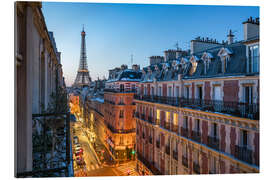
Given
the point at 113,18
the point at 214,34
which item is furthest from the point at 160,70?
the point at 113,18

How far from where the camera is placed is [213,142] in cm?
543

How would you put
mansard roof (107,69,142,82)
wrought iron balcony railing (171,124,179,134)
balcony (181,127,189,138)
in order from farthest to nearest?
mansard roof (107,69,142,82)
wrought iron balcony railing (171,124,179,134)
balcony (181,127,189,138)

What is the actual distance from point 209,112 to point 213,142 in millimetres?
989

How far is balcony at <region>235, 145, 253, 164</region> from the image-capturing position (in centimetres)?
410

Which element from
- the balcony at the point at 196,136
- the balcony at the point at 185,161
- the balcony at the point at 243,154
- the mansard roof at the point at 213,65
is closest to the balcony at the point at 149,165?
the balcony at the point at 185,161

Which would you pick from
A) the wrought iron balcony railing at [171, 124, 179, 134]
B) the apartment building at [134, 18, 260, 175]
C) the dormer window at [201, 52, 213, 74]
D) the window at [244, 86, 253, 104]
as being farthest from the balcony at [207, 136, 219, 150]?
the dormer window at [201, 52, 213, 74]

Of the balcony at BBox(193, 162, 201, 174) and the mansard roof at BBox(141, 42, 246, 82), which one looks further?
the balcony at BBox(193, 162, 201, 174)

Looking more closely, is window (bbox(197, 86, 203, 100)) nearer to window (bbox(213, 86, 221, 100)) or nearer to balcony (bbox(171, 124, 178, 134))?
window (bbox(213, 86, 221, 100))

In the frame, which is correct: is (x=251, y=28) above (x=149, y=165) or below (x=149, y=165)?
above

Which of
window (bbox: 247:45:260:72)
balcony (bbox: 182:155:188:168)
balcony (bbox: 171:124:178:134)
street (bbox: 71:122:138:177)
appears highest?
window (bbox: 247:45:260:72)

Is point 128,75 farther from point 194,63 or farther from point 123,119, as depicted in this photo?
point 194,63

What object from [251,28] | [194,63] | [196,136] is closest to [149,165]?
[196,136]

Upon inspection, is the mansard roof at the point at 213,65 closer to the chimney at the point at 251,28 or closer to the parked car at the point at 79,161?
the chimney at the point at 251,28

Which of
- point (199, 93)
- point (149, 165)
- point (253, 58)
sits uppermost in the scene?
point (253, 58)
